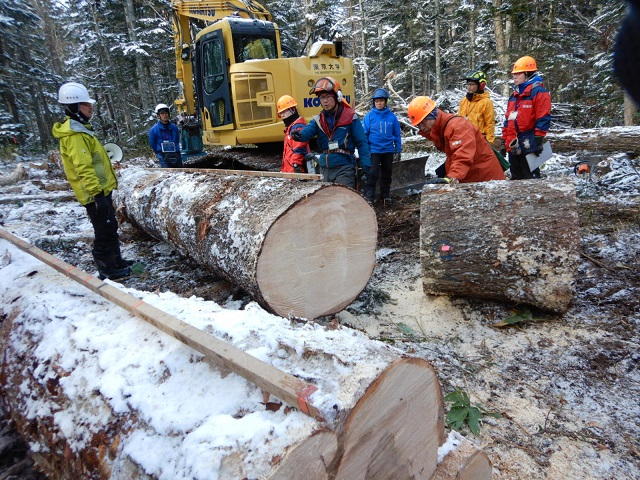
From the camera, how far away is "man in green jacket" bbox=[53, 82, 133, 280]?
4012 mm

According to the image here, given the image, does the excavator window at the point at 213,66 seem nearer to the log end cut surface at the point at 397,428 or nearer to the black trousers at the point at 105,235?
the black trousers at the point at 105,235

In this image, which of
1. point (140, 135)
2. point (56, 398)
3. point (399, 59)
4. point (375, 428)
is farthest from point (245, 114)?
point (399, 59)

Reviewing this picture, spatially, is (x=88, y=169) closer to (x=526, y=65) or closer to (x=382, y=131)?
(x=382, y=131)

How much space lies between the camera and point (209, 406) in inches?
49.8

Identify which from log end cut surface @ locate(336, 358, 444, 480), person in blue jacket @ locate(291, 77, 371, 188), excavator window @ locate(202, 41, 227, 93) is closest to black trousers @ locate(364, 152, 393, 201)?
person in blue jacket @ locate(291, 77, 371, 188)

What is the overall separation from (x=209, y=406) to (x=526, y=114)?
197 inches

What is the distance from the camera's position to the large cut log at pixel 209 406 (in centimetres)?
110

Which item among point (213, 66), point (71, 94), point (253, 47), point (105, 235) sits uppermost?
point (253, 47)

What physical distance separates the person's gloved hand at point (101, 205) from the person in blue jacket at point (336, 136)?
2220mm

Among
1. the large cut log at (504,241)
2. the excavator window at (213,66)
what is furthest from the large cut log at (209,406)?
A: the excavator window at (213,66)

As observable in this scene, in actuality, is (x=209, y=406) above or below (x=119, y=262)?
above

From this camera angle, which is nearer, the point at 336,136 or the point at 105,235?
the point at 105,235

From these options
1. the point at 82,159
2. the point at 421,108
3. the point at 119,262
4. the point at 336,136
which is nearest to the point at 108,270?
the point at 119,262

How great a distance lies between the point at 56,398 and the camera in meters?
1.63
